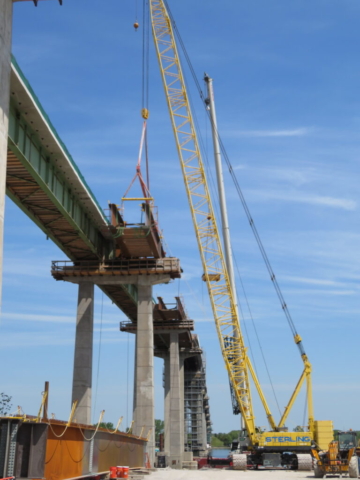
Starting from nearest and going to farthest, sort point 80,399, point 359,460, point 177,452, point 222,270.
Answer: point 359,460 < point 80,399 < point 222,270 < point 177,452

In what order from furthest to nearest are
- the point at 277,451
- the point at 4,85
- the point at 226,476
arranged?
the point at 277,451
the point at 226,476
the point at 4,85

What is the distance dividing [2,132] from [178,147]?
50.2 meters

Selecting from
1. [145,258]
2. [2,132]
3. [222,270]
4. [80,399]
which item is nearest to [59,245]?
[145,258]

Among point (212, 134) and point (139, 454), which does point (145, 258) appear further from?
point (212, 134)

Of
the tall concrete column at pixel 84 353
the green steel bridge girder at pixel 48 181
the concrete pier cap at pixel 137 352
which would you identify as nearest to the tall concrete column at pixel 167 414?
the concrete pier cap at pixel 137 352

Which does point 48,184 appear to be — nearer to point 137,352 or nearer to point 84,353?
point 84,353

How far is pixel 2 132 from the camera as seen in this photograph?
69.1 feet

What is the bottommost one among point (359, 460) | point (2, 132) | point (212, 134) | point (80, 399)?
point (359, 460)

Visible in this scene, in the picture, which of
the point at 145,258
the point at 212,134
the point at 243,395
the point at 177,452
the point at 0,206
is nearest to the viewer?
the point at 0,206

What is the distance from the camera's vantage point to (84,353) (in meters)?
52.3

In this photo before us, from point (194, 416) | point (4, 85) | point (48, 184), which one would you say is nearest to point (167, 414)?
point (194, 416)

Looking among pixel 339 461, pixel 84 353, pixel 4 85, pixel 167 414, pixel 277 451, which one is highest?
pixel 4 85

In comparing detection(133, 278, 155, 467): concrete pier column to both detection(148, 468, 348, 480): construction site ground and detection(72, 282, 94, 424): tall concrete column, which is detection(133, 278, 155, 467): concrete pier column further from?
detection(148, 468, 348, 480): construction site ground

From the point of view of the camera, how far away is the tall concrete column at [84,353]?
5078cm
